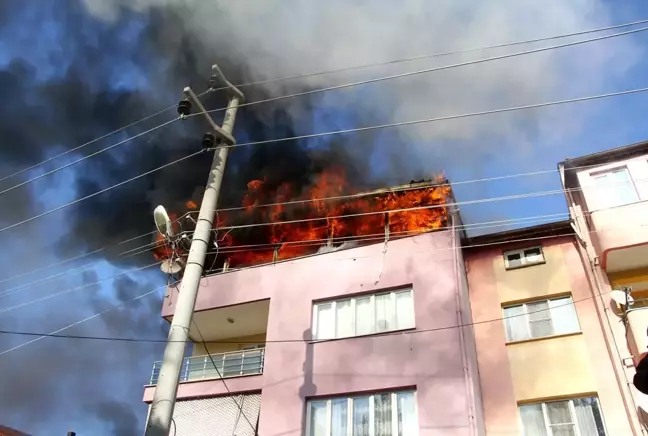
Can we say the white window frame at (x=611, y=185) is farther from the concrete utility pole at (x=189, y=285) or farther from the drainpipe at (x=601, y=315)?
the concrete utility pole at (x=189, y=285)

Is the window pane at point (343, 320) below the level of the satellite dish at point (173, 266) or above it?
above

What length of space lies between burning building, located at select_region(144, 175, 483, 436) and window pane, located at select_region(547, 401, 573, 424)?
72.7 inches

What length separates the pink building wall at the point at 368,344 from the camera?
1336cm

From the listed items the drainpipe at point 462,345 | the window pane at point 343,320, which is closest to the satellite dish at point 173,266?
the window pane at point 343,320

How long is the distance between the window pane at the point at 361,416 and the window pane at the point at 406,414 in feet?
2.76

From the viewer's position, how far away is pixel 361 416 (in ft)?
45.0

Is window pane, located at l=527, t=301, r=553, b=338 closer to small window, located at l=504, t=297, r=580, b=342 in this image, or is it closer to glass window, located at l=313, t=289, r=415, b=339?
small window, located at l=504, t=297, r=580, b=342

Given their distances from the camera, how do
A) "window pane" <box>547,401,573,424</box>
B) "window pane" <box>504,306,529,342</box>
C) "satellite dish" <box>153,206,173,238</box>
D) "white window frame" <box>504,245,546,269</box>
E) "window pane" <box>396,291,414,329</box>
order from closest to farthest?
1. "satellite dish" <box>153,206,173,238</box>
2. "window pane" <box>547,401,573,424</box>
3. "window pane" <box>396,291,414,329</box>
4. "window pane" <box>504,306,529,342</box>
5. "white window frame" <box>504,245,546,269</box>

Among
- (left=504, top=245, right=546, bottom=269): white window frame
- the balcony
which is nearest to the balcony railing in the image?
the balcony

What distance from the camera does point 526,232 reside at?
1753cm

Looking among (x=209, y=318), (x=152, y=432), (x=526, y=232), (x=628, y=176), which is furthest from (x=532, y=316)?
(x=152, y=432)

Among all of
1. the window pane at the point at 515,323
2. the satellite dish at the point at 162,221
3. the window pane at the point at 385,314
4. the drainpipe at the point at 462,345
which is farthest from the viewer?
the window pane at the point at 515,323

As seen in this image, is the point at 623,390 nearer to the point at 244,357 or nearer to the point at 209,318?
the point at 244,357

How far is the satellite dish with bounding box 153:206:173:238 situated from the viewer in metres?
9.63
